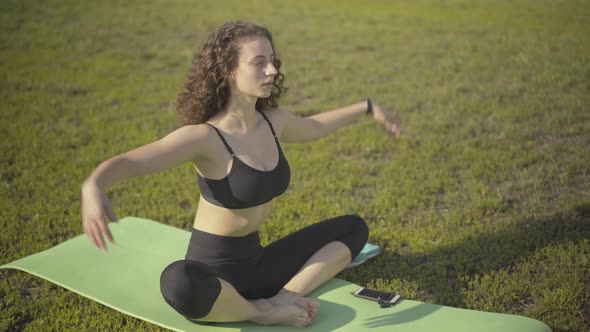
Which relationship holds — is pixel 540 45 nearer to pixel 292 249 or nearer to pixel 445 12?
pixel 445 12

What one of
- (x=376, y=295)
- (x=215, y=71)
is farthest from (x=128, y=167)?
(x=376, y=295)

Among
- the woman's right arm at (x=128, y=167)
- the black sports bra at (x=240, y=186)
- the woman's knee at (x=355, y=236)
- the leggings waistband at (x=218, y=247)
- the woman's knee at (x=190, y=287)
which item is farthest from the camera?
the woman's knee at (x=355, y=236)

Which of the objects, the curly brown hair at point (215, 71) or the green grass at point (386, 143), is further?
the green grass at point (386, 143)

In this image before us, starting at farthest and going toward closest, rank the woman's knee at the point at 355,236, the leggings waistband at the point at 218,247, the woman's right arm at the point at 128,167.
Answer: the woman's knee at the point at 355,236 → the leggings waistband at the point at 218,247 → the woman's right arm at the point at 128,167

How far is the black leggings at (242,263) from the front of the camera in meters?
3.40

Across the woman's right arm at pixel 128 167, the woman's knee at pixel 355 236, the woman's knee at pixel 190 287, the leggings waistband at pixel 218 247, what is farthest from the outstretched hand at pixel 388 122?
the woman's knee at pixel 190 287

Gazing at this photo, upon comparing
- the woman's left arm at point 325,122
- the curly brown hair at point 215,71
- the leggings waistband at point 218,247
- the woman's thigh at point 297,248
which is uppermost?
the curly brown hair at point 215,71

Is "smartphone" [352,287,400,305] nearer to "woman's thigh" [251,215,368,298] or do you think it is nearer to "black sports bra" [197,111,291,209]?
"woman's thigh" [251,215,368,298]

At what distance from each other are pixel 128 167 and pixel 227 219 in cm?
84

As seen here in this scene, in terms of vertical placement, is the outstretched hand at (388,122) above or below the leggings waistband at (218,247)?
above

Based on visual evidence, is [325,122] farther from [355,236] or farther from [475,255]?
[475,255]

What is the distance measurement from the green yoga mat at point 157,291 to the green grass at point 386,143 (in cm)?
14

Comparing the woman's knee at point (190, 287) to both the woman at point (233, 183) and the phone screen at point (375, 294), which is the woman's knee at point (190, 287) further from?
the phone screen at point (375, 294)

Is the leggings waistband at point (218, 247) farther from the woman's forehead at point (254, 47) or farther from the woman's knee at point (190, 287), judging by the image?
the woman's forehead at point (254, 47)
